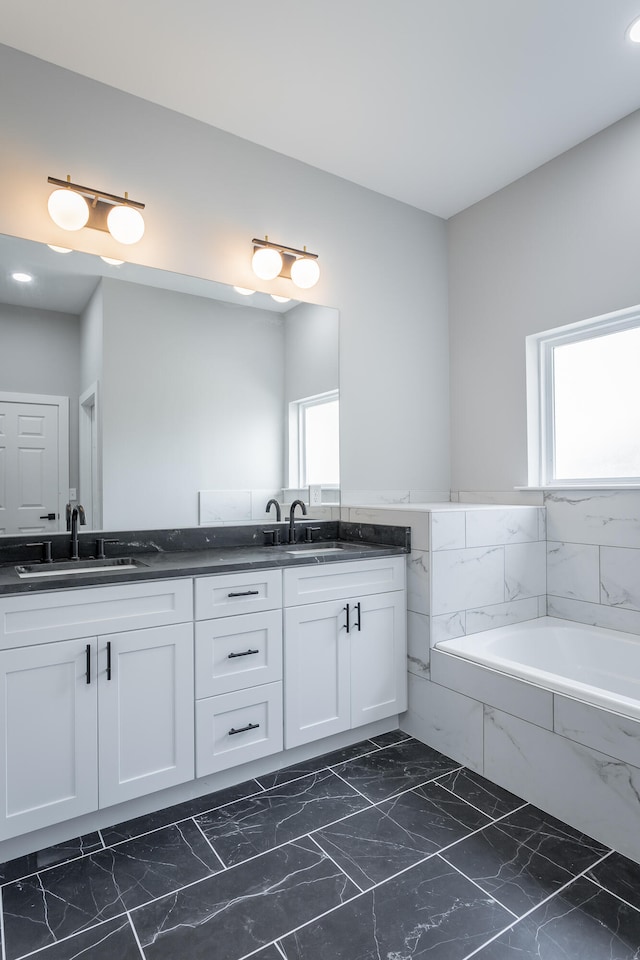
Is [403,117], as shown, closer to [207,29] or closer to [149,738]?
[207,29]

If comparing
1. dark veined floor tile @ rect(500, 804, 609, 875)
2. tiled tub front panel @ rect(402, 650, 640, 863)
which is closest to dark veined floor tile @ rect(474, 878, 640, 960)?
dark veined floor tile @ rect(500, 804, 609, 875)

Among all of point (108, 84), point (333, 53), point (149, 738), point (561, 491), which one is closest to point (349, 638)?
point (149, 738)

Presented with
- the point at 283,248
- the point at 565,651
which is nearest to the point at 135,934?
the point at 565,651

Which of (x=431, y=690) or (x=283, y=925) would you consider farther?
(x=431, y=690)

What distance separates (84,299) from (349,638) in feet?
5.87

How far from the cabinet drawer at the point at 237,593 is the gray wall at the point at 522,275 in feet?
5.20

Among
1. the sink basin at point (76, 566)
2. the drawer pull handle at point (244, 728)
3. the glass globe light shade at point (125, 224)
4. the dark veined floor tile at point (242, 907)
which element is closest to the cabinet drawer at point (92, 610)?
the sink basin at point (76, 566)

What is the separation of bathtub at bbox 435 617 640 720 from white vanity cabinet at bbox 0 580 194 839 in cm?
116

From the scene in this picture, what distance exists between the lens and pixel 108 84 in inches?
87.9

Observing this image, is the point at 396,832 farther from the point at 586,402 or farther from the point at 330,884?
the point at 586,402

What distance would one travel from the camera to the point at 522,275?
9.57 feet

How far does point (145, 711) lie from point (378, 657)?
1027 millimetres

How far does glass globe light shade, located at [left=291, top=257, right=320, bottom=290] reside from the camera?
270 cm

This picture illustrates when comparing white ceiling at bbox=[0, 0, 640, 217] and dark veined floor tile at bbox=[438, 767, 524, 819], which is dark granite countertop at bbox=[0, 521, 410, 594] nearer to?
dark veined floor tile at bbox=[438, 767, 524, 819]
